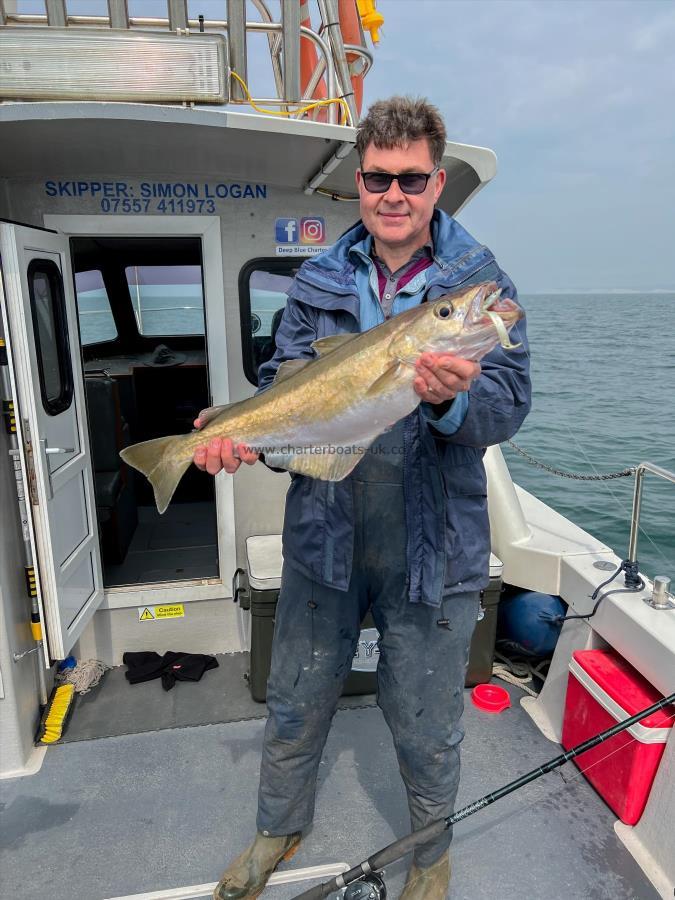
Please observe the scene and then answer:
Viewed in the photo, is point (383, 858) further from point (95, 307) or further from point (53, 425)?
point (95, 307)

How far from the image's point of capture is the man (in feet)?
7.75

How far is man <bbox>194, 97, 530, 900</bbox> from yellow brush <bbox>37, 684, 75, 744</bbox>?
171 cm

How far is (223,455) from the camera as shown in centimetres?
251

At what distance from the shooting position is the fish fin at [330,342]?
2.32 m

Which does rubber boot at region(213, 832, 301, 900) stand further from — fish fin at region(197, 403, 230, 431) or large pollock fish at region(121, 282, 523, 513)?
fish fin at region(197, 403, 230, 431)

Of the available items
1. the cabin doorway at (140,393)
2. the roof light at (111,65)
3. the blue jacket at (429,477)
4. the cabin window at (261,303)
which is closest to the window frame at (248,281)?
the cabin window at (261,303)

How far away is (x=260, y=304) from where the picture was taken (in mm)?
4648

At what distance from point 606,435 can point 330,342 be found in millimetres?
16303

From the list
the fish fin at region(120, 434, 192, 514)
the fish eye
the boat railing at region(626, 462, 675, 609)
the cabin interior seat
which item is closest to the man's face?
the fish eye

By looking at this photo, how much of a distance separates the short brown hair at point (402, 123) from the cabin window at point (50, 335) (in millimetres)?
2419

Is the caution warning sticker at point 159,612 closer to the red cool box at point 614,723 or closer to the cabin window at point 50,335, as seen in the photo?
the cabin window at point 50,335

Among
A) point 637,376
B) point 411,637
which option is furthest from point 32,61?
point 637,376

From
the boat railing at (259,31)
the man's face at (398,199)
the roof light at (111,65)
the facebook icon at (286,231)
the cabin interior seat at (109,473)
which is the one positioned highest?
the boat railing at (259,31)

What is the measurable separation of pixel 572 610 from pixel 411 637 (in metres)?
2.03
